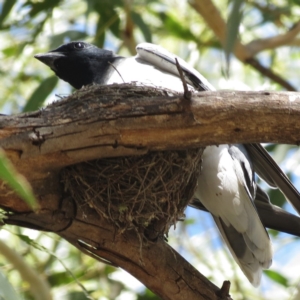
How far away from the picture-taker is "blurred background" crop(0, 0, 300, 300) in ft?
12.5

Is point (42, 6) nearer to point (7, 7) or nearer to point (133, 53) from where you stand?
point (7, 7)

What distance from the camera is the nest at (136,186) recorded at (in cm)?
252

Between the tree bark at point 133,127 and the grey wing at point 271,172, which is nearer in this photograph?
the tree bark at point 133,127

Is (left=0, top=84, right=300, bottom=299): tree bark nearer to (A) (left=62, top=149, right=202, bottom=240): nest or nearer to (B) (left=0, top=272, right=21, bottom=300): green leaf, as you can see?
(A) (left=62, top=149, right=202, bottom=240): nest

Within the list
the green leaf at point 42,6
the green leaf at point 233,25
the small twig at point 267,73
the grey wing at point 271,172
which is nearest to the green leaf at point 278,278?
the grey wing at point 271,172

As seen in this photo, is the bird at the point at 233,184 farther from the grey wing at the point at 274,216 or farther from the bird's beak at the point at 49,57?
the bird's beak at the point at 49,57

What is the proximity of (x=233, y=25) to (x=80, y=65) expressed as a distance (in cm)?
211

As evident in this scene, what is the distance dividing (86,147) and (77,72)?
57.8 inches

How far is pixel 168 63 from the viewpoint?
324cm

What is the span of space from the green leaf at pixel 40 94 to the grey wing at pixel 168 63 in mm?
609

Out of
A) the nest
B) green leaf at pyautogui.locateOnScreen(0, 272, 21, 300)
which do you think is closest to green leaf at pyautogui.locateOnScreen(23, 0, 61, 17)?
the nest

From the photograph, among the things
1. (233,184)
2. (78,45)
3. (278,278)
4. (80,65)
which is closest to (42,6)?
(78,45)

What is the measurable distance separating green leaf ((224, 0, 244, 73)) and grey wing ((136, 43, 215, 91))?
1528 mm

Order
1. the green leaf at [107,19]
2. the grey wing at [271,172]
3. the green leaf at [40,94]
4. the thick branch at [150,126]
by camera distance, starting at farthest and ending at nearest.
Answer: the green leaf at [107,19] < the green leaf at [40,94] < the grey wing at [271,172] < the thick branch at [150,126]
